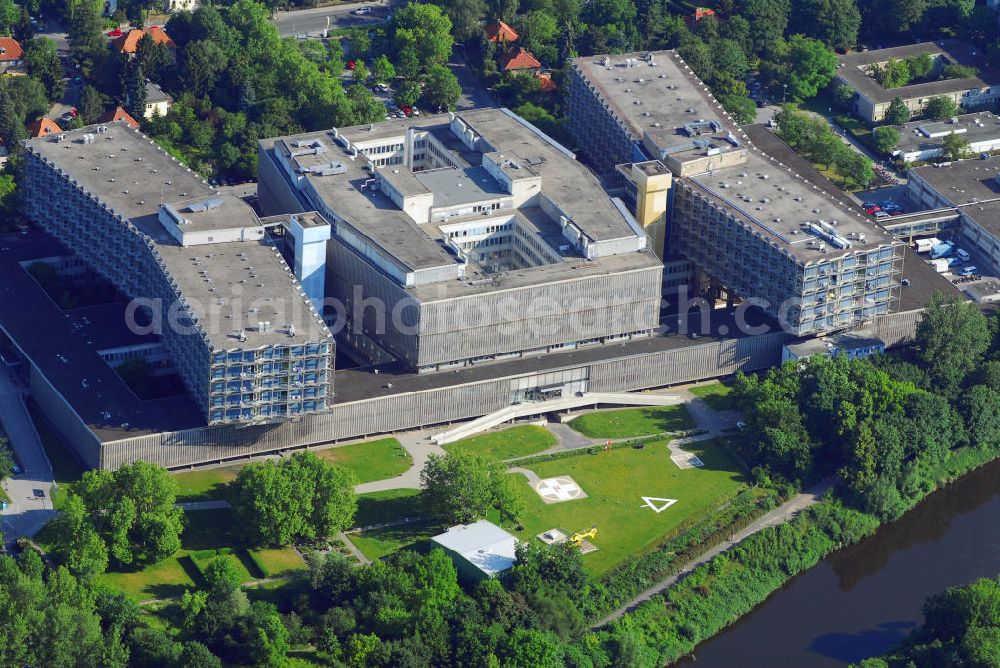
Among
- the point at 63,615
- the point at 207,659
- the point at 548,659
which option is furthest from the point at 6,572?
the point at 548,659

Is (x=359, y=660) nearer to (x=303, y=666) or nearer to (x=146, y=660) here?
(x=303, y=666)

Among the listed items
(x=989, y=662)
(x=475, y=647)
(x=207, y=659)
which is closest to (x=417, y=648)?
(x=475, y=647)

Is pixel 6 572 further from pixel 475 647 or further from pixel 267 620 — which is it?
pixel 475 647

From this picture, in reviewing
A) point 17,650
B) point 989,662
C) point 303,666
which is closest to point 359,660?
point 303,666

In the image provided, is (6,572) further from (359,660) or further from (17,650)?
(359,660)

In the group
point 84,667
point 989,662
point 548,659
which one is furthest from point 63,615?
point 989,662

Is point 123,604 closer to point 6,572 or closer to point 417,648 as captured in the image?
point 6,572
